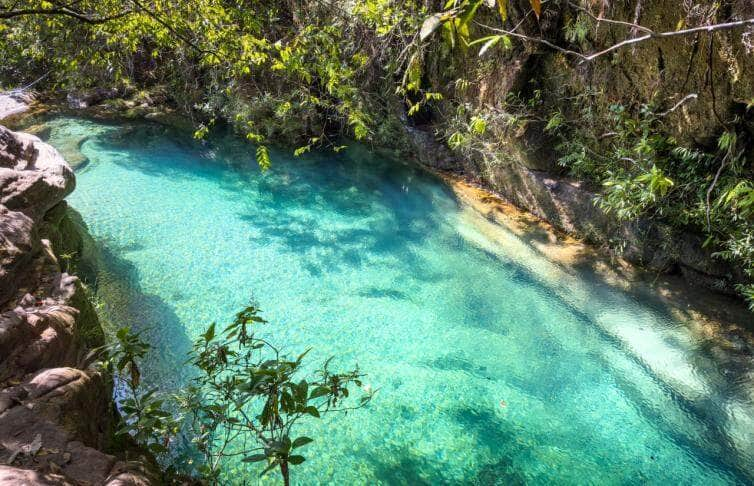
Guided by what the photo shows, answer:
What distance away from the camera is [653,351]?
462 centimetres

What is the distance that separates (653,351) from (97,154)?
9.92m

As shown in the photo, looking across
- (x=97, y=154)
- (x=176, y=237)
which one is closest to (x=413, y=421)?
(x=176, y=237)

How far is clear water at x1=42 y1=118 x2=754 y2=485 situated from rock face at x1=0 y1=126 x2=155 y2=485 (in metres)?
1.09

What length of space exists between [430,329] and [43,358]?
3.59 meters

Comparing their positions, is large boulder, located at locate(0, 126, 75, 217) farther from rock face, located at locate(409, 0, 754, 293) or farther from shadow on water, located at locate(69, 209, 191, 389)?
rock face, located at locate(409, 0, 754, 293)

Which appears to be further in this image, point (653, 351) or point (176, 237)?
point (176, 237)

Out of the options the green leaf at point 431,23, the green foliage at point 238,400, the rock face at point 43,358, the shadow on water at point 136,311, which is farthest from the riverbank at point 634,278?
the rock face at point 43,358

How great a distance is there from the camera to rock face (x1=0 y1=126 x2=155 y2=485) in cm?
203

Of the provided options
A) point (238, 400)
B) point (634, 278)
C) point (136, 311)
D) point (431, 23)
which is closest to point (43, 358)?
point (238, 400)

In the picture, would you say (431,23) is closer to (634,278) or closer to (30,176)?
(30,176)

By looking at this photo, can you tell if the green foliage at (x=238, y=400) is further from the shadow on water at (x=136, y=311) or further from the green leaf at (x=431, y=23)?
the green leaf at (x=431, y=23)

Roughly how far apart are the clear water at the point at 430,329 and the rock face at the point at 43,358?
1.09 metres

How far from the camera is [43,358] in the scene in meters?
2.68

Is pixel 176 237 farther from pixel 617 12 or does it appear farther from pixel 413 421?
pixel 617 12
